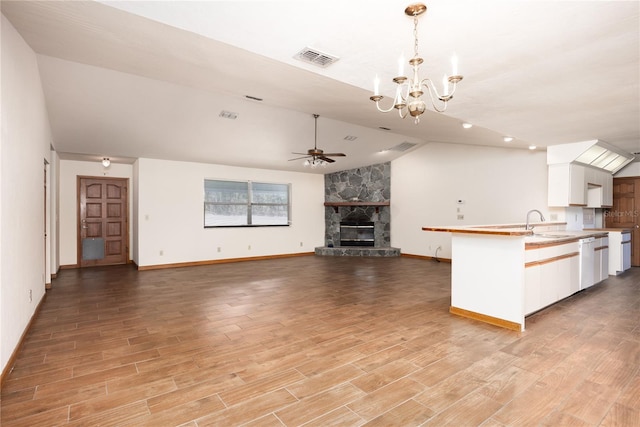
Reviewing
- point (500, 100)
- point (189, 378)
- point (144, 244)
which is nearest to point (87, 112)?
point (144, 244)

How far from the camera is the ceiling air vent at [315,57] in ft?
8.69

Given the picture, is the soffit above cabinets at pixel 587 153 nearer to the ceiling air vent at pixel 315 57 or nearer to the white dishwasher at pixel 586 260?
the white dishwasher at pixel 586 260

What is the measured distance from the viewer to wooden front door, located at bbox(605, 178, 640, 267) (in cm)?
705

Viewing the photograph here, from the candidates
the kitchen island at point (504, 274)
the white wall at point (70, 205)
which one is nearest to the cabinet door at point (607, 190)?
the kitchen island at point (504, 274)

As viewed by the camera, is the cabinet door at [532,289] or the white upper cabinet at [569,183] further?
the white upper cabinet at [569,183]

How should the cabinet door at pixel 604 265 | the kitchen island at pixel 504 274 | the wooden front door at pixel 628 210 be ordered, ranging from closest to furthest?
the kitchen island at pixel 504 274, the cabinet door at pixel 604 265, the wooden front door at pixel 628 210

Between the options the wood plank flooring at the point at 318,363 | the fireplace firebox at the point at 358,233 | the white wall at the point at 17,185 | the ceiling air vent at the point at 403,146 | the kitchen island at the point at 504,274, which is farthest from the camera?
the fireplace firebox at the point at 358,233

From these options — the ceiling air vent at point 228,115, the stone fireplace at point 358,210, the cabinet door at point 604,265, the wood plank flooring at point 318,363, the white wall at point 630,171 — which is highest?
the ceiling air vent at point 228,115

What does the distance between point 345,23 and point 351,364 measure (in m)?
2.52

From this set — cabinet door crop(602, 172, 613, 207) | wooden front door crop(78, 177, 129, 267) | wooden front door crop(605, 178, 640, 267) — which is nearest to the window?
wooden front door crop(78, 177, 129, 267)

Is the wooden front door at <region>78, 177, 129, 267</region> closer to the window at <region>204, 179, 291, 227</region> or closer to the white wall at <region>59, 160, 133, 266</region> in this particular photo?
the white wall at <region>59, 160, 133, 266</region>

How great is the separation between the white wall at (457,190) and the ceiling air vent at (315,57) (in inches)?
224

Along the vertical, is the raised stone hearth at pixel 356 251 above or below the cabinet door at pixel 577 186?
below

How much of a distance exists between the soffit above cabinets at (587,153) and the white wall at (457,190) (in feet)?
2.76
